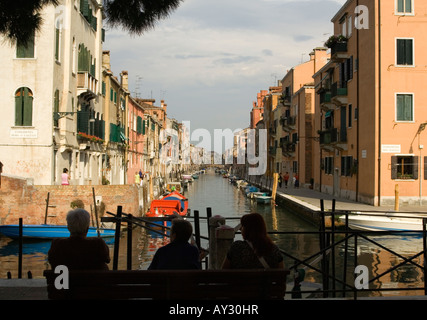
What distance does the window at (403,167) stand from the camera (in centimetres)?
2347

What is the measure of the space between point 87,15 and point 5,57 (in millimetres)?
6800

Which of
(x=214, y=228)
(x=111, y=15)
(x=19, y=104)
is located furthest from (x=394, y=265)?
(x=19, y=104)

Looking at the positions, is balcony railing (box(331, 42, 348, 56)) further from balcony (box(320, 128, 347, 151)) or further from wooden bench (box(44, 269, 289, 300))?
wooden bench (box(44, 269, 289, 300))

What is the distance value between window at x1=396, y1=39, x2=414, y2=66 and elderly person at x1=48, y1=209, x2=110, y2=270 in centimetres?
2218

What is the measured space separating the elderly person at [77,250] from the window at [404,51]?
22.2m

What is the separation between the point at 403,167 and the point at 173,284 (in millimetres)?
21644

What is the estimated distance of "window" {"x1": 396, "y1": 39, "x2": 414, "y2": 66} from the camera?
925 inches

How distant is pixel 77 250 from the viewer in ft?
14.6

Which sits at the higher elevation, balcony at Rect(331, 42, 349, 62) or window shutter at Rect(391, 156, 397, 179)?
balcony at Rect(331, 42, 349, 62)

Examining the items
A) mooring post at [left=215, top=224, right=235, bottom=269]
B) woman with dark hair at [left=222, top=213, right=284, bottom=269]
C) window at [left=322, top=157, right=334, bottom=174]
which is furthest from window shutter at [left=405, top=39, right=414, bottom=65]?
woman with dark hair at [left=222, top=213, right=284, bottom=269]

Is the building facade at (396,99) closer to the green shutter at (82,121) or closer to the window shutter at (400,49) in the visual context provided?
the window shutter at (400,49)

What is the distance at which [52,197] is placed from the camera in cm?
1973
